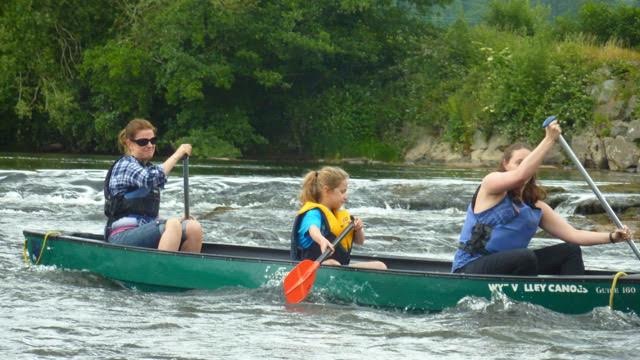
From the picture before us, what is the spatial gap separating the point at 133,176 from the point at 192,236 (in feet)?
2.18

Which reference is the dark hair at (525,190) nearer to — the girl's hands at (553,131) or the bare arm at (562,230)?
the bare arm at (562,230)

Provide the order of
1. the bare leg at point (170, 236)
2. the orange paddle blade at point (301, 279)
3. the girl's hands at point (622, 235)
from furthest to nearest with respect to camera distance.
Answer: the bare leg at point (170, 236)
the orange paddle blade at point (301, 279)
the girl's hands at point (622, 235)

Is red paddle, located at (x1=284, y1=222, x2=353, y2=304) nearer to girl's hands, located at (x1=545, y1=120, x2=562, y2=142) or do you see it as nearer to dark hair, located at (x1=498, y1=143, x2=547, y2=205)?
dark hair, located at (x1=498, y1=143, x2=547, y2=205)

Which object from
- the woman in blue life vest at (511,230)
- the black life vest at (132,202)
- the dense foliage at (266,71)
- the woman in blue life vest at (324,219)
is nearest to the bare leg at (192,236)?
the black life vest at (132,202)

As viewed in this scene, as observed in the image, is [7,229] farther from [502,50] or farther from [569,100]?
[502,50]

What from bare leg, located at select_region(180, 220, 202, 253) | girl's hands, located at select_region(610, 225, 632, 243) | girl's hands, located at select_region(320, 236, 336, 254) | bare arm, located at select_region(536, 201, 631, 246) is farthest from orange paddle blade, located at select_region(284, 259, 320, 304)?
girl's hands, located at select_region(610, 225, 632, 243)

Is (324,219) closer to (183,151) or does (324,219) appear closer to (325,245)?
(325,245)

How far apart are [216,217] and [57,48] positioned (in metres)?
19.2

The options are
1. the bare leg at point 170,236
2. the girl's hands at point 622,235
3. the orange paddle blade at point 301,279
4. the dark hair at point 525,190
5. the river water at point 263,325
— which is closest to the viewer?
the river water at point 263,325

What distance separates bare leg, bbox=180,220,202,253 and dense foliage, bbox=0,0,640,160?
20.7 meters

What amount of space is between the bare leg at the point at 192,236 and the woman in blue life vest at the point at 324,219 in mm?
841

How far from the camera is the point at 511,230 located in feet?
26.7

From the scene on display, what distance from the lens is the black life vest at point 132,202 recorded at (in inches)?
368

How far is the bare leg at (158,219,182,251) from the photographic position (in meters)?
9.27
